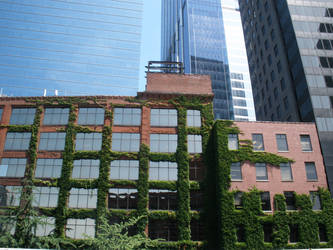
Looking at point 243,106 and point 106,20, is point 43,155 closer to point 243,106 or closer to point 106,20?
point 243,106

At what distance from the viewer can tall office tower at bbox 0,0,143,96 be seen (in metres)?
120

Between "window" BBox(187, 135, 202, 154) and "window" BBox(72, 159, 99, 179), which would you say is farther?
"window" BBox(187, 135, 202, 154)

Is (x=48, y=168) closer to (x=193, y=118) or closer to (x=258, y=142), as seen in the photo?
(x=193, y=118)

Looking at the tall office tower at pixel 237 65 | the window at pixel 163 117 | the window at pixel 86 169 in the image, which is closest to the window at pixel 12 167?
the window at pixel 86 169

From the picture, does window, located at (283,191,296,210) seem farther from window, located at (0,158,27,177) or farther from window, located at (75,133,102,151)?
window, located at (0,158,27,177)

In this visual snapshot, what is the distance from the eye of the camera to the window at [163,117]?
4059 cm

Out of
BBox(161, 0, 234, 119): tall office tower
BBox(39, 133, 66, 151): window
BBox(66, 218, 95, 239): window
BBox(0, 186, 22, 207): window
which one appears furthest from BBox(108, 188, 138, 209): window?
BBox(161, 0, 234, 119): tall office tower

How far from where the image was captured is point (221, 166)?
3475 cm

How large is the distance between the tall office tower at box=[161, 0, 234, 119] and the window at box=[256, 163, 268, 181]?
79.6 meters

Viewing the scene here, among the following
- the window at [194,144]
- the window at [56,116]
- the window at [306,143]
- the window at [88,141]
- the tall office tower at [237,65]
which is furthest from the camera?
the tall office tower at [237,65]

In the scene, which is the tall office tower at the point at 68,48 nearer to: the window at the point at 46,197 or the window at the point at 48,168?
the window at the point at 48,168

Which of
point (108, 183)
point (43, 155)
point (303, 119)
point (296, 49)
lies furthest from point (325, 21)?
point (43, 155)

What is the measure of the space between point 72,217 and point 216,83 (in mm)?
98887

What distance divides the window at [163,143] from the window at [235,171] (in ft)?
27.6
